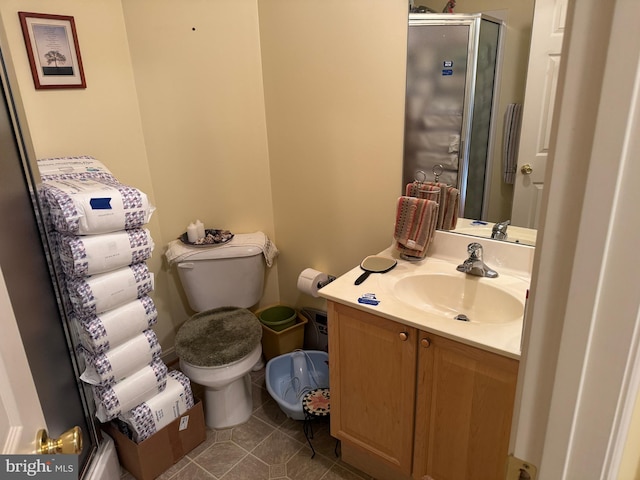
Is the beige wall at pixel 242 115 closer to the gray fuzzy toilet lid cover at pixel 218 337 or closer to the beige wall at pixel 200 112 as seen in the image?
the beige wall at pixel 200 112

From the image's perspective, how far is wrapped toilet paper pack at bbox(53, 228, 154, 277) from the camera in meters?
1.44

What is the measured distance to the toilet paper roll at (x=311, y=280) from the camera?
223 centimetres

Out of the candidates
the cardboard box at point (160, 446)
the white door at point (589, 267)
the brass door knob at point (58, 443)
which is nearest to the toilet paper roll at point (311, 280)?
the cardboard box at point (160, 446)

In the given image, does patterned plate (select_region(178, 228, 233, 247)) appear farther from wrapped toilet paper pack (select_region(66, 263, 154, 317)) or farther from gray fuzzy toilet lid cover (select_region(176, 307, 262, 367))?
wrapped toilet paper pack (select_region(66, 263, 154, 317))

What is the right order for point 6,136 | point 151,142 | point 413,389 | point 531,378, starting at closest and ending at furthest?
point 531,378
point 6,136
point 413,389
point 151,142

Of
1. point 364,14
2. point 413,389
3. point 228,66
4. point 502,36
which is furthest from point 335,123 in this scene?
point 413,389

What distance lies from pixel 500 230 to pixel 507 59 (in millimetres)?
636

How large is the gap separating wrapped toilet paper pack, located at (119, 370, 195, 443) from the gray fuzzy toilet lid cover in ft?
0.36

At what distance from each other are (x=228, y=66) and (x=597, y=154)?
216cm

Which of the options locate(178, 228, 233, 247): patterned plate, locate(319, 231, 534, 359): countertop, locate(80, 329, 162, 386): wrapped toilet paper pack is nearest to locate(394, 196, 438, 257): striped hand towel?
locate(319, 231, 534, 359): countertop

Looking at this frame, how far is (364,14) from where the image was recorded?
1.83 m

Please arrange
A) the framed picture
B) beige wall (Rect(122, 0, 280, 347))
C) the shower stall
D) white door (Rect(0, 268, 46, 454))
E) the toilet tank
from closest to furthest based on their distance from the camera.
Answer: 1. white door (Rect(0, 268, 46, 454))
2. the shower stall
3. the framed picture
4. beige wall (Rect(122, 0, 280, 347))
5. the toilet tank

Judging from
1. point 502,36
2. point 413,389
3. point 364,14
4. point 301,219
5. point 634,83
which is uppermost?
point 364,14

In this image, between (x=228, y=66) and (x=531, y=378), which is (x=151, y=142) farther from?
(x=531, y=378)
